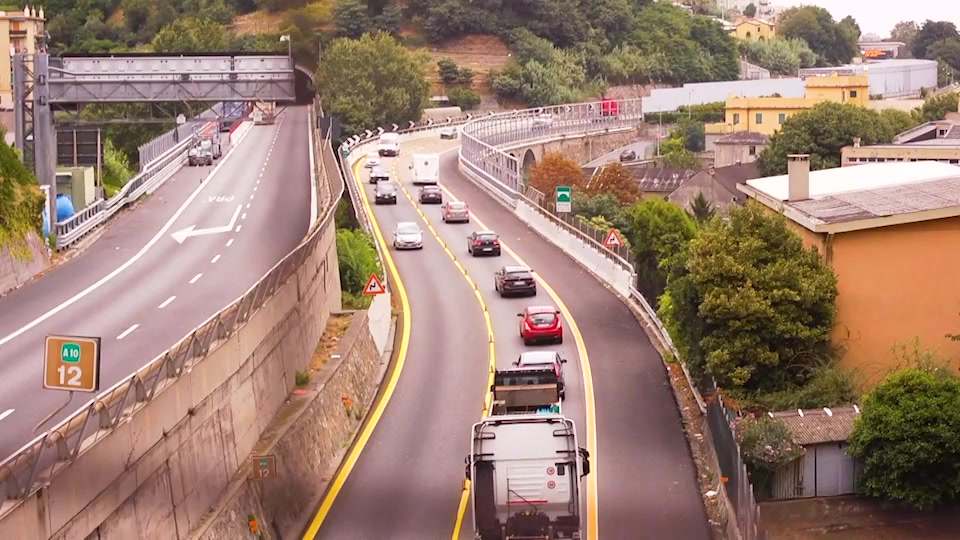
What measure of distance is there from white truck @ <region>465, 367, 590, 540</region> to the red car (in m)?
17.2

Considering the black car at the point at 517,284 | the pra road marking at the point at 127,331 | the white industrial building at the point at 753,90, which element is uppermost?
the white industrial building at the point at 753,90

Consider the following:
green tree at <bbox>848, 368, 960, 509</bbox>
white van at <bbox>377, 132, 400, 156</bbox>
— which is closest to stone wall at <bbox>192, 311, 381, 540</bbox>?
green tree at <bbox>848, 368, 960, 509</bbox>

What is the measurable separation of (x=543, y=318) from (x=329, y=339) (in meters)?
7.55

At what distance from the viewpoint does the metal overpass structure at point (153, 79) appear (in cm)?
6209

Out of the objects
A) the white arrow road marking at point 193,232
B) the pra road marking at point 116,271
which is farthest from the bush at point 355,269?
the pra road marking at point 116,271

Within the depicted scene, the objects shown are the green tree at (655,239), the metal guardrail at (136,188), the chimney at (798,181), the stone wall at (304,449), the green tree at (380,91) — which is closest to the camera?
the stone wall at (304,449)

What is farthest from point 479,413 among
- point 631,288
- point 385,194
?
point 385,194

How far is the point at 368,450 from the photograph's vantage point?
3231 cm

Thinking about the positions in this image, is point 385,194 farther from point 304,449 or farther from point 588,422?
point 304,449

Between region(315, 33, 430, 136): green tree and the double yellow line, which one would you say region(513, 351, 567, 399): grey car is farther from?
region(315, 33, 430, 136): green tree

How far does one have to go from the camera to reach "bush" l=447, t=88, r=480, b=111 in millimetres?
179250

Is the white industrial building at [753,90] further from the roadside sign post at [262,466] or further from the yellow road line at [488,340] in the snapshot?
the roadside sign post at [262,466]

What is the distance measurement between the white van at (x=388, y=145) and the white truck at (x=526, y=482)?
8210 centimetres

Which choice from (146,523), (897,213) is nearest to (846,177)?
(897,213)
